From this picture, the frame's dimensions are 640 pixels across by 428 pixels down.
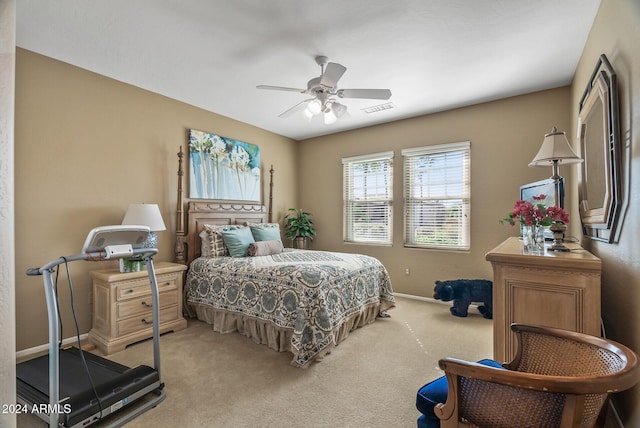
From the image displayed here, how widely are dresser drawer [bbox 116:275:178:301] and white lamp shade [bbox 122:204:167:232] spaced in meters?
0.56

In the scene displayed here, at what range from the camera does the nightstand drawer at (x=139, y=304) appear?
111 inches

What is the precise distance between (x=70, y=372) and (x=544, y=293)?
3.18m

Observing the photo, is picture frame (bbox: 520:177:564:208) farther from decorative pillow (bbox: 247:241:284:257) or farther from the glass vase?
decorative pillow (bbox: 247:241:284:257)

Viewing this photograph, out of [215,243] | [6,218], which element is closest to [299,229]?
[215,243]

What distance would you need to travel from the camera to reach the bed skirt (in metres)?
2.66

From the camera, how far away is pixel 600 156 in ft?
6.34

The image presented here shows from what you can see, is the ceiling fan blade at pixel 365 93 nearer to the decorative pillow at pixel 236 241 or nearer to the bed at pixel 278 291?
the bed at pixel 278 291

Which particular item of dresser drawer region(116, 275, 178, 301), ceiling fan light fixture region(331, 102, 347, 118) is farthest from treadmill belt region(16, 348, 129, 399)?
ceiling fan light fixture region(331, 102, 347, 118)

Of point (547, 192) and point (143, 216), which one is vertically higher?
point (547, 192)

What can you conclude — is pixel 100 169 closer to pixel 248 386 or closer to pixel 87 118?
pixel 87 118

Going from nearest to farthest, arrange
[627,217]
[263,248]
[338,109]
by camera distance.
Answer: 1. [627,217]
2. [338,109]
3. [263,248]


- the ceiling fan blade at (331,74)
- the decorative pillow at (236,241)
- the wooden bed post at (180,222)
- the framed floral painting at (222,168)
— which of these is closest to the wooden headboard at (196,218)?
the wooden bed post at (180,222)

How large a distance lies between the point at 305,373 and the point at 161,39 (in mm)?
3145

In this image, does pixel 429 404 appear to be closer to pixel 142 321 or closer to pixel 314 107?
pixel 314 107
